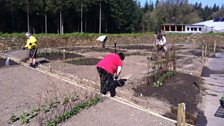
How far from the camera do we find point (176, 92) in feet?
31.1

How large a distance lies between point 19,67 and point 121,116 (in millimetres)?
7920

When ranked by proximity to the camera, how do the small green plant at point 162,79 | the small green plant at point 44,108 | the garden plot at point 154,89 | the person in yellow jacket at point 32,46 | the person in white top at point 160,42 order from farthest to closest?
the person in white top at point 160,42
the person in yellow jacket at point 32,46
the small green plant at point 162,79
the garden plot at point 154,89
the small green plant at point 44,108

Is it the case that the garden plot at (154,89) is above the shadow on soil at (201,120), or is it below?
above

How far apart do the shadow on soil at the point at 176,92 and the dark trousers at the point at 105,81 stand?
33.9 inches

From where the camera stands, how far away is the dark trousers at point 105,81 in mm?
8513

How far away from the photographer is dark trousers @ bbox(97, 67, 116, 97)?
8513 mm

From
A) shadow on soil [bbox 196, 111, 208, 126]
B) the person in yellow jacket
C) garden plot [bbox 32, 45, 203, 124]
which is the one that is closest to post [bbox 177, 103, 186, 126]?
garden plot [bbox 32, 45, 203, 124]

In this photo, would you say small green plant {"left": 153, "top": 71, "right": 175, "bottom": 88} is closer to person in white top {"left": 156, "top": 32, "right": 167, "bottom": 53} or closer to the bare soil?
the bare soil

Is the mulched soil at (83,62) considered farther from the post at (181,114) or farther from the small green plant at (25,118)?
the post at (181,114)

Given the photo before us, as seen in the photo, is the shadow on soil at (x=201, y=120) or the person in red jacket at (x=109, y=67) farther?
the person in red jacket at (x=109, y=67)

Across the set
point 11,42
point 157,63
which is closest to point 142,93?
point 157,63

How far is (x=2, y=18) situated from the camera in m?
48.8

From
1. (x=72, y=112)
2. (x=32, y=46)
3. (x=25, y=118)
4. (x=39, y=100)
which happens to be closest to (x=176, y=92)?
(x=72, y=112)

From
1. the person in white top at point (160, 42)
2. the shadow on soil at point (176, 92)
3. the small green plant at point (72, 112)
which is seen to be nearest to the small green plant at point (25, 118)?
the small green plant at point (72, 112)
